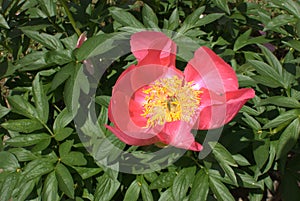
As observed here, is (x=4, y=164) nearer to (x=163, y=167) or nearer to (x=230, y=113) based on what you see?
(x=163, y=167)

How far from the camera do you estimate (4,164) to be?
59.7 inches

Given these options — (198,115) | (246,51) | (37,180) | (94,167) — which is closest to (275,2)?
(246,51)

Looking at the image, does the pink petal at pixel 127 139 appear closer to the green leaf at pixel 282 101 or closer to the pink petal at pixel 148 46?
the pink petal at pixel 148 46

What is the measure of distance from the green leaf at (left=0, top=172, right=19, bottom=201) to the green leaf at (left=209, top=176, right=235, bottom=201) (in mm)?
597

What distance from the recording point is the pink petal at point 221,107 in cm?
125

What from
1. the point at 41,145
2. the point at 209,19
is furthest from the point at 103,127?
the point at 209,19

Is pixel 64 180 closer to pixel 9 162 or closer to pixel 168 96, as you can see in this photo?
pixel 9 162

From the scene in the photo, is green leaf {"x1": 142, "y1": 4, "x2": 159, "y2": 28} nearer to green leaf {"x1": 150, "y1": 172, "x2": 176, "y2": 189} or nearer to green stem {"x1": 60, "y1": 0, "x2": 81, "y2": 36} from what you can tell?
green stem {"x1": 60, "y1": 0, "x2": 81, "y2": 36}

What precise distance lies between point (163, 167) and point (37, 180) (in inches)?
15.3

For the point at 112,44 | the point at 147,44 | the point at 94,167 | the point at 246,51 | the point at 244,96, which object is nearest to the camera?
the point at 244,96

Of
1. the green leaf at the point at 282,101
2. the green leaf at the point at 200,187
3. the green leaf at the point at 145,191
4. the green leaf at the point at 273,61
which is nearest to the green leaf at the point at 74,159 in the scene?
the green leaf at the point at 145,191

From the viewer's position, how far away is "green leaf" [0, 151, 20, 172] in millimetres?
1520

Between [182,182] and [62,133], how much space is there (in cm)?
40

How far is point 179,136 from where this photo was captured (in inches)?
52.4
